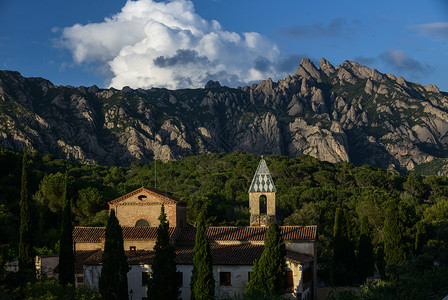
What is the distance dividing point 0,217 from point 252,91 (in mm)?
149705

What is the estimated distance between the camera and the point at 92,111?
492ft

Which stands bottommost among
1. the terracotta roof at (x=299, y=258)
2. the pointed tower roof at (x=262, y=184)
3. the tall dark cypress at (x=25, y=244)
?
the terracotta roof at (x=299, y=258)

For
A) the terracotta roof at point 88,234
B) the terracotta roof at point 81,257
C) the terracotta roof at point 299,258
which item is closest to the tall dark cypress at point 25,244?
the terracotta roof at point 81,257

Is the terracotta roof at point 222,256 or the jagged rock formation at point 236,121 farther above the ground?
the jagged rock formation at point 236,121

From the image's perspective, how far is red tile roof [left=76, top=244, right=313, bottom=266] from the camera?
35.0m

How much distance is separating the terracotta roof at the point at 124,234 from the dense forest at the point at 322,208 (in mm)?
4686

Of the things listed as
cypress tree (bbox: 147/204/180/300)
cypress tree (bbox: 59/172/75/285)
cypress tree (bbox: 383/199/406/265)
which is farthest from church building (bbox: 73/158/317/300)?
cypress tree (bbox: 383/199/406/265)

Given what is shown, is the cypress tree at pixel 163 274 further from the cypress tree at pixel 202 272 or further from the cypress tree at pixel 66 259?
the cypress tree at pixel 66 259

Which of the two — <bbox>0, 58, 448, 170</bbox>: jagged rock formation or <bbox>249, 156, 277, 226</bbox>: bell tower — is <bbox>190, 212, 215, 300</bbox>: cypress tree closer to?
<bbox>249, 156, 277, 226</bbox>: bell tower

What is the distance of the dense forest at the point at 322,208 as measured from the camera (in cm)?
3300

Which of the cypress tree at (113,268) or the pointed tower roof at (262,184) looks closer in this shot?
the cypress tree at (113,268)

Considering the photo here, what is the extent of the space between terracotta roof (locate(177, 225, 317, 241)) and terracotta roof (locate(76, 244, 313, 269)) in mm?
689

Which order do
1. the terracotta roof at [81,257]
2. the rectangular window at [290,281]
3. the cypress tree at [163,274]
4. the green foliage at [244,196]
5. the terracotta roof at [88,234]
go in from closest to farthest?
the cypress tree at [163,274] < the rectangular window at [290,281] < the terracotta roof at [81,257] < the terracotta roof at [88,234] < the green foliage at [244,196]

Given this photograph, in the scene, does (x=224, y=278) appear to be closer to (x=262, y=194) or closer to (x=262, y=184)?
(x=262, y=194)
